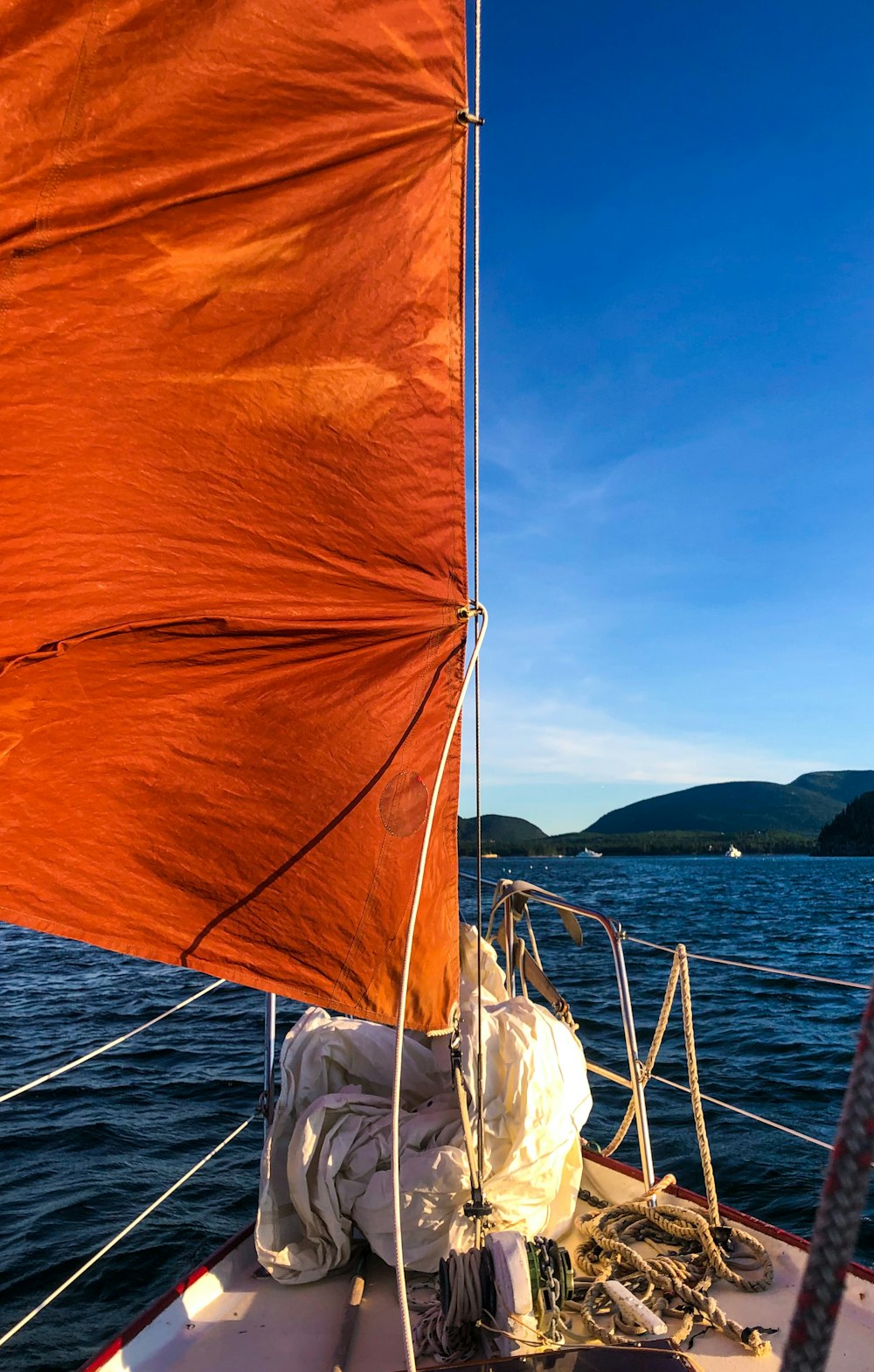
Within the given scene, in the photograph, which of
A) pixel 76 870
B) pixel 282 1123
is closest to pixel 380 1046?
pixel 282 1123

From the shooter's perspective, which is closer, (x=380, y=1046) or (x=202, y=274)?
(x=202, y=274)

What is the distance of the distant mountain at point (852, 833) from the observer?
116062 millimetres

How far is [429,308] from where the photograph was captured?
2951 mm

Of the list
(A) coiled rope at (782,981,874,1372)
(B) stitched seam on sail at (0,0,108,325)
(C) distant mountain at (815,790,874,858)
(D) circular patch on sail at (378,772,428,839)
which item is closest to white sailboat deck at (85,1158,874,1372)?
(D) circular patch on sail at (378,772,428,839)

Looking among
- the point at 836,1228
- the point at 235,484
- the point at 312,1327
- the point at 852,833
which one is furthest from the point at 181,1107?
the point at 852,833

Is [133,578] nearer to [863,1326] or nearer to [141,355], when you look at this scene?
[141,355]

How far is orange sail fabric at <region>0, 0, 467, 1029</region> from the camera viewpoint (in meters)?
2.19

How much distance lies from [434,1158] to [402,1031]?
0.81m

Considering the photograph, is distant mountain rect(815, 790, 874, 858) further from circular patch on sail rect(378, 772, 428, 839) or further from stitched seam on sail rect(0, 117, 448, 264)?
stitched seam on sail rect(0, 117, 448, 264)

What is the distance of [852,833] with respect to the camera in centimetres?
11806

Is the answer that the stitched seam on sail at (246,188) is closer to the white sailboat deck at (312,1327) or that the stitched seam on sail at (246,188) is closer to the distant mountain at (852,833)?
the white sailboat deck at (312,1327)

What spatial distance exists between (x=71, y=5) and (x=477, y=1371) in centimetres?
365

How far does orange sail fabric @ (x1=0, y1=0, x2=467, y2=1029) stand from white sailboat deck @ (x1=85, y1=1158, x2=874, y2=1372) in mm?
1064

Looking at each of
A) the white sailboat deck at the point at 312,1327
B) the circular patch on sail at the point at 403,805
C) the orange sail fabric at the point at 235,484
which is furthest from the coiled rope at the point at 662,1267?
the circular patch on sail at the point at 403,805
